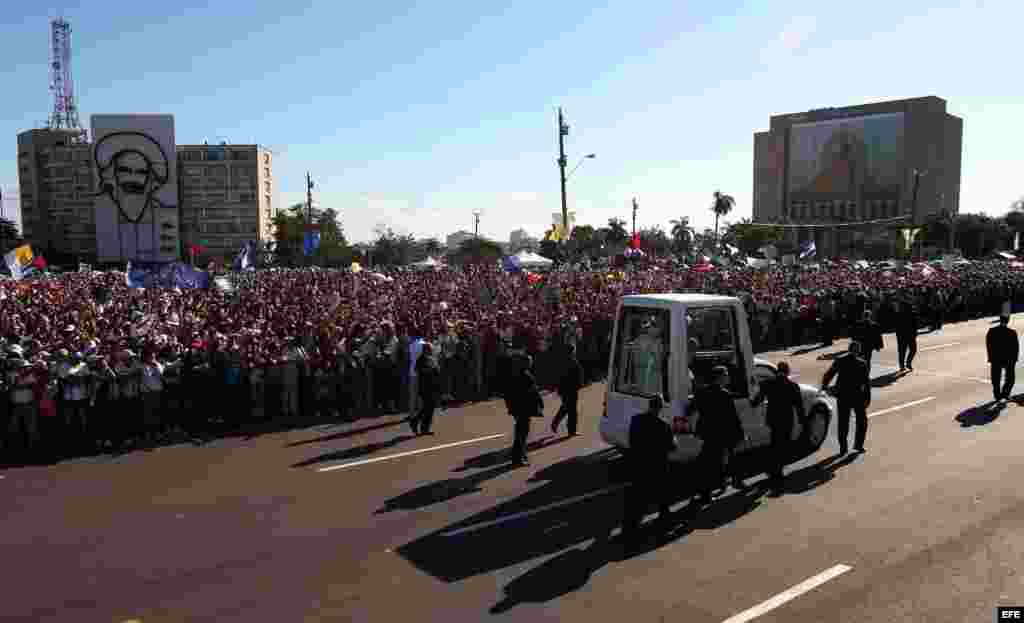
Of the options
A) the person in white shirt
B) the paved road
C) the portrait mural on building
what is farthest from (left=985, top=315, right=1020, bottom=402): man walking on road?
the portrait mural on building

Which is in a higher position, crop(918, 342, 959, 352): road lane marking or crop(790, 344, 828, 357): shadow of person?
crop(918, 342, 959, 352): road lane marking

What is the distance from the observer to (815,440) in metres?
10.2

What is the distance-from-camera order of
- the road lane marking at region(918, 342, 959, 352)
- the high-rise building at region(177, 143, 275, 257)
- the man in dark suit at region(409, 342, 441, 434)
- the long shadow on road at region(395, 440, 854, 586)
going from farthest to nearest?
the high-rise building at region(177, 143, 275, 257), the road lane marking at region(918, 342, 959, 352), the man in dark suit at region(409, 342, 441, 434), the long shadow on road at region(395, 440, 854, 586)

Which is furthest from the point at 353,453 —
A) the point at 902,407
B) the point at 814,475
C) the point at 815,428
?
the point at 902,407

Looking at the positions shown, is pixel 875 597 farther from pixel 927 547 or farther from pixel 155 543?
pixel 155 543

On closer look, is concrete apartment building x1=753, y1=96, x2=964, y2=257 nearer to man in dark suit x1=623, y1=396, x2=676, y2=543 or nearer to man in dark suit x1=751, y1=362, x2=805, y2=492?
man in dark suit x1=751, y1=362, x2=805, y2=492

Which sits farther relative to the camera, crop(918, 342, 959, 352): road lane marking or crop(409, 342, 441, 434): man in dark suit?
crop(918, 342, 959, 352): road lane marking

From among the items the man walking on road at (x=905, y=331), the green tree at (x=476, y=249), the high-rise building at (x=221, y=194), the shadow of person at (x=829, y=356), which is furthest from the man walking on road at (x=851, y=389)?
the high-rise building at (x=221, y=194)

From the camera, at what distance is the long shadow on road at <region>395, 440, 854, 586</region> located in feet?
20.7

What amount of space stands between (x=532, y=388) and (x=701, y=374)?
216 cm

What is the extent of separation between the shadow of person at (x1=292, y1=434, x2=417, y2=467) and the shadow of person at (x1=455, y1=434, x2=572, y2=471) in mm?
1489

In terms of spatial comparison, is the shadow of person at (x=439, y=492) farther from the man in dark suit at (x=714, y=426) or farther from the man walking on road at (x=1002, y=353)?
the man walking on road at (x=1002, y=353)

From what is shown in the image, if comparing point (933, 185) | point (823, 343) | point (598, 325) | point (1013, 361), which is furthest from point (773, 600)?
point (933, 185)

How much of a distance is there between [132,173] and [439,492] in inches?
643
